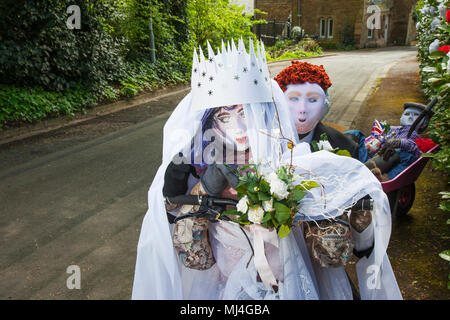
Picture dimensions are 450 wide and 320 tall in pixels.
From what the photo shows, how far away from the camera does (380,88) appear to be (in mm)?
12414

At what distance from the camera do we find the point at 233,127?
2012 mm

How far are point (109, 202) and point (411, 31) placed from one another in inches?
1448

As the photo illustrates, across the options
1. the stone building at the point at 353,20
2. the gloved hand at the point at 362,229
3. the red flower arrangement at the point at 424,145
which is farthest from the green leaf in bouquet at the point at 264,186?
the stone building at the point at 353,20

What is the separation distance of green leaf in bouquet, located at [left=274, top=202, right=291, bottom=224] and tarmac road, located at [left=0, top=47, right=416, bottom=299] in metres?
2.04

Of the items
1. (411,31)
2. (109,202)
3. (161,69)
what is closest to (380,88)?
(161,69)

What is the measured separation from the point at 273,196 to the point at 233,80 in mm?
648

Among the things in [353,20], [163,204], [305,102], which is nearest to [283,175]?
[163,204]

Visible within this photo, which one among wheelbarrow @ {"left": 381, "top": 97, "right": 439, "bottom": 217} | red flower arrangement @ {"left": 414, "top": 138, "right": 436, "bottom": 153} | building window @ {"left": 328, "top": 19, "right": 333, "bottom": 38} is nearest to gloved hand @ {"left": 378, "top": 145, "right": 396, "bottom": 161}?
wheelbarrow @ {"left": 381, "top": 97, "right": 439, "bottom": 217}

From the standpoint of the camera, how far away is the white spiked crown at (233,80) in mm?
1896

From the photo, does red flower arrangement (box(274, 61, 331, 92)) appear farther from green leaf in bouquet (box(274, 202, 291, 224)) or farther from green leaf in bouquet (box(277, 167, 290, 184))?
green leaf in bouquet (box(274, 202, 291, 224))

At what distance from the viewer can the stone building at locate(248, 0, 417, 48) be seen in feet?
101

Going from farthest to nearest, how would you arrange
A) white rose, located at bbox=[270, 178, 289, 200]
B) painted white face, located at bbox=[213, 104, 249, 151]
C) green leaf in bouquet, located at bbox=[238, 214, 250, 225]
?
painted white face, located at bbox=[213, 104, 249, 151], green leaf in bouquet, located at bbox=[238, 214, 250, 225], white rose, located at bbox=[270, 178, 289, 200]

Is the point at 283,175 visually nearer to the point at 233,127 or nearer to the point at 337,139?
the point at 233,127
